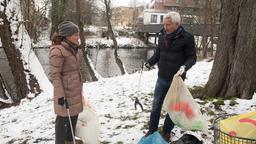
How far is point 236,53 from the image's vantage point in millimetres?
6184

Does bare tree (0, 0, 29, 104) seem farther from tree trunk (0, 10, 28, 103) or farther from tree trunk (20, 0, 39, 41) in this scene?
tree trunk (20, 0, 39, 41)

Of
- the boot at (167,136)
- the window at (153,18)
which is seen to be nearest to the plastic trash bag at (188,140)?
the boot at (167,136)

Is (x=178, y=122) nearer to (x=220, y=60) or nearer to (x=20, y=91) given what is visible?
(x=220, y=60)

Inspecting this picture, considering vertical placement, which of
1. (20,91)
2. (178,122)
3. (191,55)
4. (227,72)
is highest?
(191,55)

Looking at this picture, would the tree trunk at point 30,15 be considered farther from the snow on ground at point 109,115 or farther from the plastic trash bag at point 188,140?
the plastic trash bag at point 188,140

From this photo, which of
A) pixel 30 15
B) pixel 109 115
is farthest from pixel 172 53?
pixel 30 15

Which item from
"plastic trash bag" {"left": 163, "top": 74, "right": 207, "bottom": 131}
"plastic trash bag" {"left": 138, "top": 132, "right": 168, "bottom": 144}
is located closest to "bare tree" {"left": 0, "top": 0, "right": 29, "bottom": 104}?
"plastic trash bag" {"left": 163, "top": 74, "right": 207, "bottom": 131}

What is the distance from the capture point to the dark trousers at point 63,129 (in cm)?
450

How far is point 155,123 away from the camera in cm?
520

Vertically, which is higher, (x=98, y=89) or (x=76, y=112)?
(x=76, y=112)

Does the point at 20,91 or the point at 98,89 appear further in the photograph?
the point at 20,91

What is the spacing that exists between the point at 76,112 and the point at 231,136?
2.07m

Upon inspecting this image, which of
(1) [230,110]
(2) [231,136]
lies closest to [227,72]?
(1) [230,110]

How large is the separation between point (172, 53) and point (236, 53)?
1.83 m
